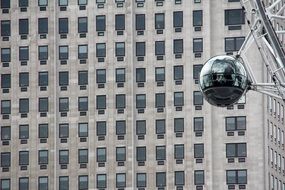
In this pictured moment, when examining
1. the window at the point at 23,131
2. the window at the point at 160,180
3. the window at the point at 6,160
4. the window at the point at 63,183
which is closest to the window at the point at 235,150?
the window at the point at 160,180

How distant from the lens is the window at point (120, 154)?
14925cm

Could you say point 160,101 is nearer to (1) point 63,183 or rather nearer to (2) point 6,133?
(1) point 63,183

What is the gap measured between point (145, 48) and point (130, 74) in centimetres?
294

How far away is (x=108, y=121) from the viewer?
150000 mm

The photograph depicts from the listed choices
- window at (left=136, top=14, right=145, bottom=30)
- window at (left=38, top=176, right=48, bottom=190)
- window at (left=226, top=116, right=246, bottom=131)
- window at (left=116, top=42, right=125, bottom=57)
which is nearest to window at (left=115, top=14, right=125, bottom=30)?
window at (left=136, top=14, right=145, bottom=30)

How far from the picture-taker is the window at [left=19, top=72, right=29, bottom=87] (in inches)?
6024

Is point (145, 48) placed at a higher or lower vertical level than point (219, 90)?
higher

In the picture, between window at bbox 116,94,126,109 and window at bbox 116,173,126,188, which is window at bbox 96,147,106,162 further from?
window at bbox 116,94,126,109

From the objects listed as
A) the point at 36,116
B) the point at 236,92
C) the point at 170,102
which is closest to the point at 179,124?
the point at 170,102

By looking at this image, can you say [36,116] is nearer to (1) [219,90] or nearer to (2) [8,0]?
(2) [8,0]

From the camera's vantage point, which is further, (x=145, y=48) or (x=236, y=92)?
(x=145, y=48)

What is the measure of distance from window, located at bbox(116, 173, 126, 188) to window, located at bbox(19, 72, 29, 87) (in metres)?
13.0

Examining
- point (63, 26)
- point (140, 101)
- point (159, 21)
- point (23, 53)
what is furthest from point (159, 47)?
point (23, 53)

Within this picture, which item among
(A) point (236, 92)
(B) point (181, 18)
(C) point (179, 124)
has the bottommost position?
(A) point (236, 92)
